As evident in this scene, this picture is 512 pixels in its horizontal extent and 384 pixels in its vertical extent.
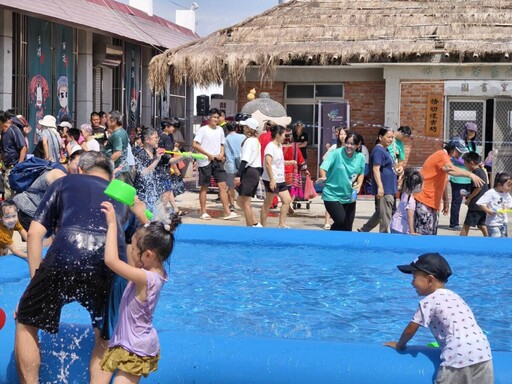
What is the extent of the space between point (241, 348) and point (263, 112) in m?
12.2

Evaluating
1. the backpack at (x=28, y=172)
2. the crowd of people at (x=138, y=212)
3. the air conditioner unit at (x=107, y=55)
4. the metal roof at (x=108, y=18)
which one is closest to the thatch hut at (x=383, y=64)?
the metal roof at (x=108, y=18)

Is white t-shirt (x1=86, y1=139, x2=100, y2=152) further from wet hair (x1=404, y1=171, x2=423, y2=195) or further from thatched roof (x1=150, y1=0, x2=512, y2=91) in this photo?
wet hair (x1=404, y1=171, x2=423, y2=195)

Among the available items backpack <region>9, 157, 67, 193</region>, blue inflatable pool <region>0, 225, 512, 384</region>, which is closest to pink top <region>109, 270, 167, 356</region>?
blue inflatable pool <region>0, 225, 512, 384</region>

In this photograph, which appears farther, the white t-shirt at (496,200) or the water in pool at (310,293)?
the white t-shirt at (496,200)

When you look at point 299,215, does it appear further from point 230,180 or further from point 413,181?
point 413,181

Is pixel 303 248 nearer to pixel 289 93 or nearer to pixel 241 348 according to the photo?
pixel 241 348

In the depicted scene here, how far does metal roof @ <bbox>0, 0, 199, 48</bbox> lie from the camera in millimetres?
16781

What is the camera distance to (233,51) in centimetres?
1848

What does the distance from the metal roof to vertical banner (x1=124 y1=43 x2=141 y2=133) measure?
959mm

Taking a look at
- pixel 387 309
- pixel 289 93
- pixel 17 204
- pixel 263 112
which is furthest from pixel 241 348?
pixel 289 93

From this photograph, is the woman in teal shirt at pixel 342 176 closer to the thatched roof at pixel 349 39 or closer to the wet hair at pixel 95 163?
the wet hair at pixel 95 163

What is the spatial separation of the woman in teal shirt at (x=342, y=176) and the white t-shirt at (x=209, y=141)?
3.36 m

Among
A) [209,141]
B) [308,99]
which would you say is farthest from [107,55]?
[209,141]

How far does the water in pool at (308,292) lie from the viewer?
7.32 m
